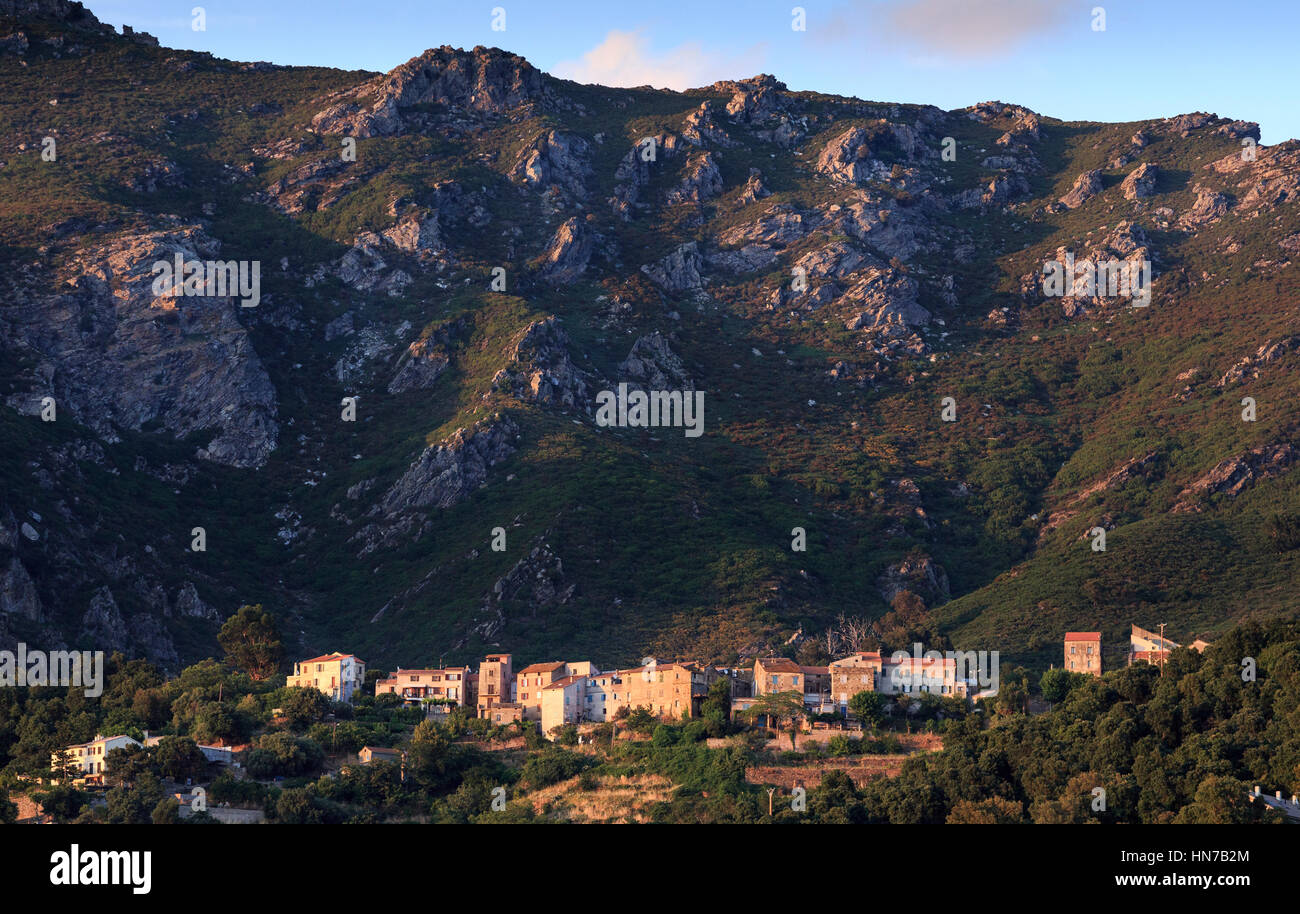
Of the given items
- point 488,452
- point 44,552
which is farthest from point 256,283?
point 44,552

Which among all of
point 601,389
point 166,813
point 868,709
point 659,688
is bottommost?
point 166,813

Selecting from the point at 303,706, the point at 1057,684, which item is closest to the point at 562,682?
the point at 303,706

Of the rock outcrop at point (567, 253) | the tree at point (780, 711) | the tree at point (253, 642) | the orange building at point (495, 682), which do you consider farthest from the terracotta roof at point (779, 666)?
the rock outcrop at point (567, 253)

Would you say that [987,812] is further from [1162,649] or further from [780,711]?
[1162,649]

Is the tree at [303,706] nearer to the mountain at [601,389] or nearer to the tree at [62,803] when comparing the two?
the tree at [62,803]

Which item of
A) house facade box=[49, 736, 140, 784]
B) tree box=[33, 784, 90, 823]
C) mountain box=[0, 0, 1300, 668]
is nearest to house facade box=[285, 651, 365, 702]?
mountain box=[0, 0, 1300, 668]

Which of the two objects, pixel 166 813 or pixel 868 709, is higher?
pixel 868 709
